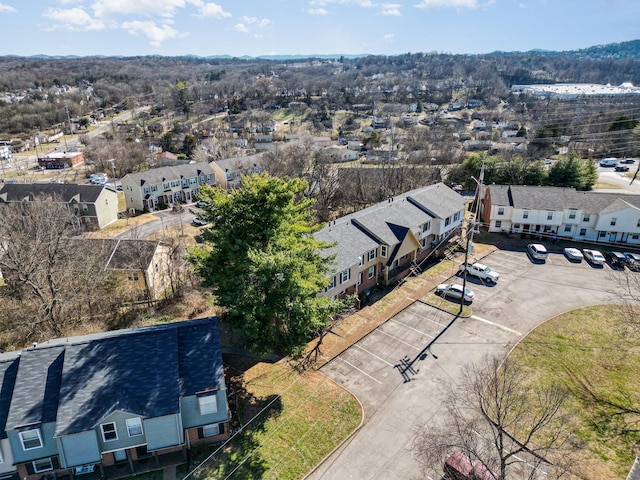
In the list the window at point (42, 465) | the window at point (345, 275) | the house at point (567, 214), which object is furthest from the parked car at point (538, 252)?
the window at point (42, 465)

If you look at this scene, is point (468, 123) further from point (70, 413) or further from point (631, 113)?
point (70, 413)

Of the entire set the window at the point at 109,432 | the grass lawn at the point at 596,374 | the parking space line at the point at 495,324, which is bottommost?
the grass lawn at the point at 596,374

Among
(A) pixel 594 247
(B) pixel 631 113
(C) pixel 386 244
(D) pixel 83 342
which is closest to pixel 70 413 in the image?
A: (D) pixel 83 342

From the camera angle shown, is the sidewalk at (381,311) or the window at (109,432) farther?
the sidewalk at (381,311)

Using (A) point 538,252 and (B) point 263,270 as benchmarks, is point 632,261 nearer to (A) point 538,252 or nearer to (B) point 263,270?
(A) point 538,252

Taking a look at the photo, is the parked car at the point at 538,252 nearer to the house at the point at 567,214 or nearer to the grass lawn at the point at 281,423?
the house at the point at 567,214

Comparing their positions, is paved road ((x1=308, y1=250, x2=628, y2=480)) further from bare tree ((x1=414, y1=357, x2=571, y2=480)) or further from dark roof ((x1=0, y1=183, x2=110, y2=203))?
dark roof ((x1=0, y1=183, x2=110, y2=203))

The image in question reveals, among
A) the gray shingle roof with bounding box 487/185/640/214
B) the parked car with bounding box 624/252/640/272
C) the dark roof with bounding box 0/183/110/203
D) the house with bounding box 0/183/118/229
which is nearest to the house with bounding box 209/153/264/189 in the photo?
the house with bounding box 0/183/118/229
